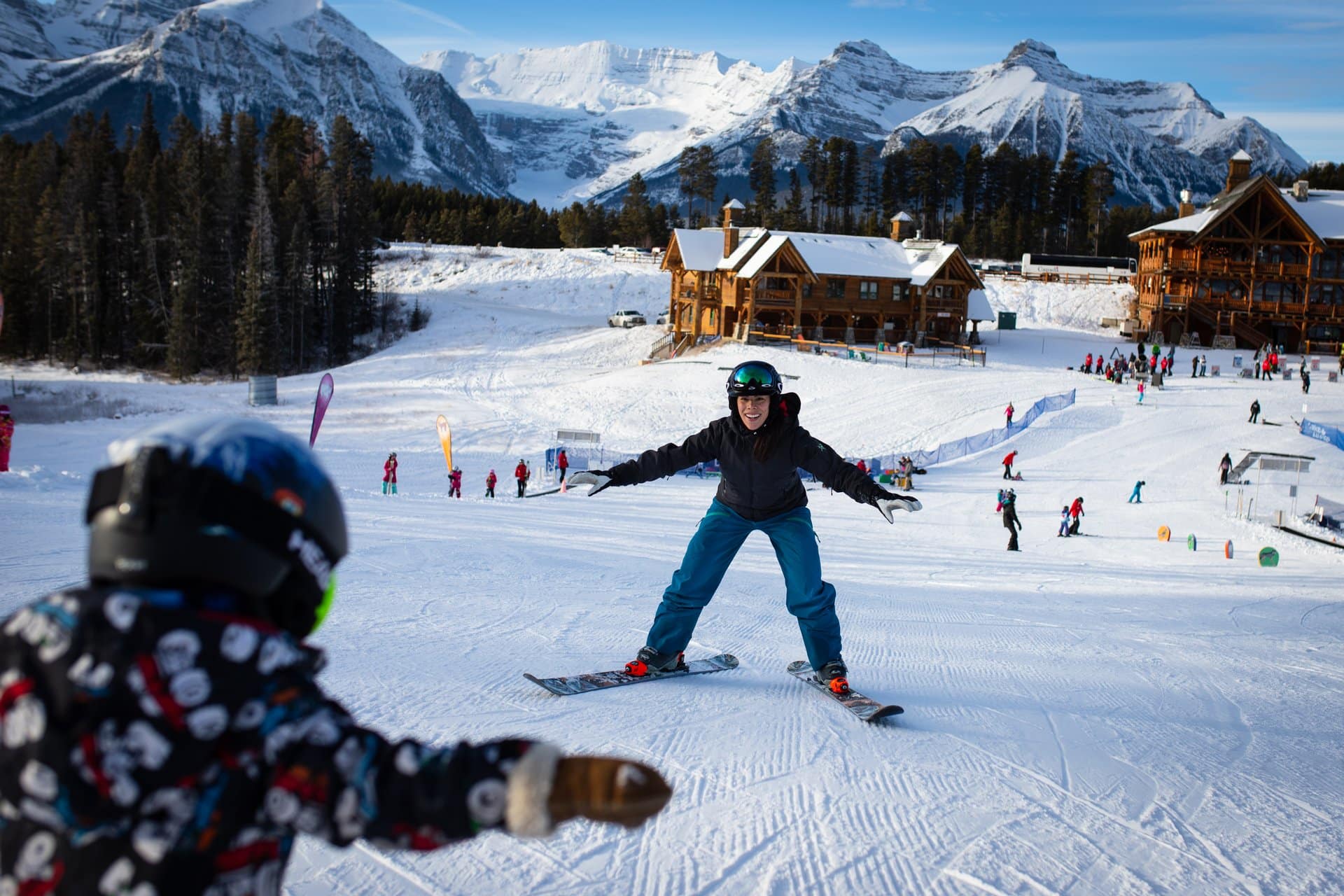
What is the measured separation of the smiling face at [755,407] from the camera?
480cm

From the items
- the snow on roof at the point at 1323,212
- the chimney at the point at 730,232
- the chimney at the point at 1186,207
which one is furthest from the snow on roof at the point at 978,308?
the snow on roof at the point at 1323,212

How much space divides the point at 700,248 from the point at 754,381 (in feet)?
156

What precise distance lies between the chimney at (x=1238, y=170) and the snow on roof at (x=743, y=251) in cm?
2610

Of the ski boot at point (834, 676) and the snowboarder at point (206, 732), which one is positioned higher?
the snowboarder at point (206, 732)

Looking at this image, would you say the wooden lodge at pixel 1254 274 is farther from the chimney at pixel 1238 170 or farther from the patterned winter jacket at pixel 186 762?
the patterned winter jacket at pixel 186 762

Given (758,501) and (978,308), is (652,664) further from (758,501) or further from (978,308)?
(978,308)

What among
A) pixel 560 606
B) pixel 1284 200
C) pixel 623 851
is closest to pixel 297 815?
pixel 623 851

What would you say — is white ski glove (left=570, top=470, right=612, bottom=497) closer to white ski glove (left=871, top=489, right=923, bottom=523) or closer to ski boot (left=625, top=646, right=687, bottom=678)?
ski boot (left=625, top=646, right=687, bottom=678)

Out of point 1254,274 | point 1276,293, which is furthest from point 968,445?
point 1276,293

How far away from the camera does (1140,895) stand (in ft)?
10.0

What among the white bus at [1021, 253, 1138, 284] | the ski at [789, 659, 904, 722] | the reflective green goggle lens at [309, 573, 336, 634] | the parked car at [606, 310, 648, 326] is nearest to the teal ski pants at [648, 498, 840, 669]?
the ski at [789, 659, 904, 722]

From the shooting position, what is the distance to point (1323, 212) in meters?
47.6

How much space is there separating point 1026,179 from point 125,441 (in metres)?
89.0

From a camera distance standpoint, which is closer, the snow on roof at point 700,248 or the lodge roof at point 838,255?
the lodge roof at point 838,255
